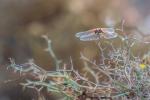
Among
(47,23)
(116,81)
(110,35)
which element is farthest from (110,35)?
(47,23)

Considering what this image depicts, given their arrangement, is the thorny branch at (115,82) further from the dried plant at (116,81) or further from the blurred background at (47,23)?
the blurred background at (47,23)

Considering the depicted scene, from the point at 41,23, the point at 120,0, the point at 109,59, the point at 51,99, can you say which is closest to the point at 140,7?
the point at 120,0

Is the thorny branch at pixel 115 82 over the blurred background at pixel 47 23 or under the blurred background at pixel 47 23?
under

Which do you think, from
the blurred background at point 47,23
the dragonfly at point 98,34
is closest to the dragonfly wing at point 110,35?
the dragonfly at point 98,34

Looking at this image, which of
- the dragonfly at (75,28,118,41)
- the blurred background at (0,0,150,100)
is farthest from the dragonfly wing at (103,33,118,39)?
the blurred background at (0,0,150,100)

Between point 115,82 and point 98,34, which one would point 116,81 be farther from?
point 98,34

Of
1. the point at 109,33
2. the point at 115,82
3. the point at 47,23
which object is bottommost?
the point at 115,82

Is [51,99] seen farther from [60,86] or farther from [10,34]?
[60,86]

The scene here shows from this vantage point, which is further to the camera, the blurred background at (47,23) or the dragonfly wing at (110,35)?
the blurred background at (47,23)

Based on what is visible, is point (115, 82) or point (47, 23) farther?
point (47, 23)

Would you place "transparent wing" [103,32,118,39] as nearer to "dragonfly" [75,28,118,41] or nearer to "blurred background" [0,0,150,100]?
"dragonfly" [75,28,118,41]

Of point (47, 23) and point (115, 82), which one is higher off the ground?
point (47, 23)
